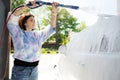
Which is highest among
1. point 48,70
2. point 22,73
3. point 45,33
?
point 45,33

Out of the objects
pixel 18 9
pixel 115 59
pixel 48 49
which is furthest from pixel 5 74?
pixel 48 49

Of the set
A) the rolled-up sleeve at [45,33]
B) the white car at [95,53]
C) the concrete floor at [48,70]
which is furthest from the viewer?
the concrete floor at [48,70]

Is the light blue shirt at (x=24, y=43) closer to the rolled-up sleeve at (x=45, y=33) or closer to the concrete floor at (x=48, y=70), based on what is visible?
the rolled-up sleeve at (x=45, y=33)

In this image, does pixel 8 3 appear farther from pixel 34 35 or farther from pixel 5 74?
pixel 5 74

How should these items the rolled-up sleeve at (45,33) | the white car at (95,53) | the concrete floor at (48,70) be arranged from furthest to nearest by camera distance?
1. the concrete floor at (48,70)
2. the rolled-up sleeve at (45,33)
3. the white car at (95,53)

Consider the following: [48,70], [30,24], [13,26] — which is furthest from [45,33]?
[48,70]

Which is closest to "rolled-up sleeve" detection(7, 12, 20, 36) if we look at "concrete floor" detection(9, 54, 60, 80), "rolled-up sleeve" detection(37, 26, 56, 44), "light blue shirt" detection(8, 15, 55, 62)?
"light blue shirt" detection(8, 15, 55, 62)

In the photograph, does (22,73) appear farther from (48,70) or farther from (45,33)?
(48,70)

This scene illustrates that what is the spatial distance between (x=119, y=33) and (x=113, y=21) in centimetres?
13

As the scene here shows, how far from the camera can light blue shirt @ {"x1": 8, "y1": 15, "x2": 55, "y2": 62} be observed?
1451 millimetres

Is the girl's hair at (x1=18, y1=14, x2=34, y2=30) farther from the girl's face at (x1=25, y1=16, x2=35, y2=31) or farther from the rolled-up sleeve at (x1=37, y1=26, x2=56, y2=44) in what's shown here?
the rolled-up sleeve at (x1=37, y1=26, x2=56, y2=44)

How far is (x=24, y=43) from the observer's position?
1469 mm

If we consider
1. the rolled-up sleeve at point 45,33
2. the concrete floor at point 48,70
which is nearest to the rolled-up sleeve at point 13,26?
the rolled-up sleeve at point 45,33

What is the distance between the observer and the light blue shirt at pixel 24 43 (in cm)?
145
